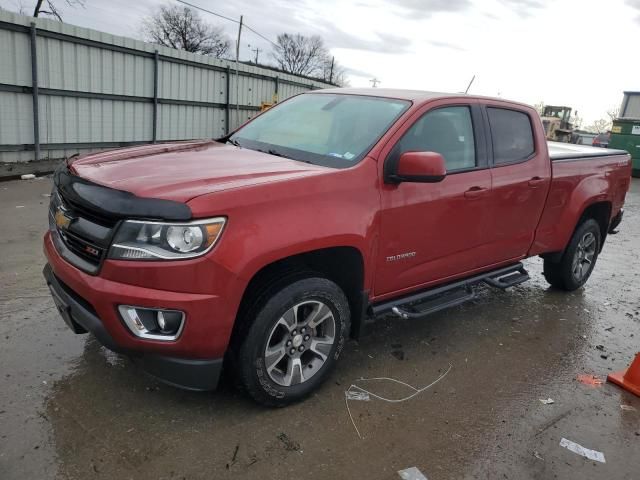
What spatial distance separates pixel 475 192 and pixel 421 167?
0.88 metres

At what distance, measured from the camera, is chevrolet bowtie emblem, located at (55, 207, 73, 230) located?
275 cm

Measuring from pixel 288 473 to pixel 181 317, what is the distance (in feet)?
2.99

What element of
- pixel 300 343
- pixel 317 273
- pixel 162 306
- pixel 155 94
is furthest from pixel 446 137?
pixel 155 94

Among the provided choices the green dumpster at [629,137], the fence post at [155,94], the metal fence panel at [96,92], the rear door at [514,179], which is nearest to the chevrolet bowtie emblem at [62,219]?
the rear door at [514,179]

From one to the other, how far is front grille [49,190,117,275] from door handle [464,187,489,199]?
7.77 feet

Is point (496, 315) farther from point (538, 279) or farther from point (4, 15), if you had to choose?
point (4, 15)

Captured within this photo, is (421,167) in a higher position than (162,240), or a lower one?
higher

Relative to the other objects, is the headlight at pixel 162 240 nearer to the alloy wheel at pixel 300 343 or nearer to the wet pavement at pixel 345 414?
the alloy wheel at pixel 300 343

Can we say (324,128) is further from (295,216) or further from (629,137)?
(629,137)

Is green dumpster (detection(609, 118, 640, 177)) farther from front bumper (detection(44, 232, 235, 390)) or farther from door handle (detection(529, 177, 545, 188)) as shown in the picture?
front bumper (detection(44, 232, 235, 390))

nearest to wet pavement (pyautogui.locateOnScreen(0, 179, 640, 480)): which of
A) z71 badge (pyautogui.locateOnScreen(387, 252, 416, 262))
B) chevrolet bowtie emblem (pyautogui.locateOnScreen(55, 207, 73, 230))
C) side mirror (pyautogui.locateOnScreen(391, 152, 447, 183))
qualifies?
z71 badge (pyautogui.locateOnScreen(387, 252, 416, 262))

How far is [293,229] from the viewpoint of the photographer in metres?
2.66

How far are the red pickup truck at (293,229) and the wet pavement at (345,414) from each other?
32 cm

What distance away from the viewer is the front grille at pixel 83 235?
2.47 meters
